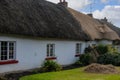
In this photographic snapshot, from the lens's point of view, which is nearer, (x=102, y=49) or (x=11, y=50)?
(x=11, y=50)

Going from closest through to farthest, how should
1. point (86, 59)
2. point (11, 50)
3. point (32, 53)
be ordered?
point (11, 50), point (32, 53), point (86, 59)

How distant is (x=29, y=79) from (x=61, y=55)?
10.1m

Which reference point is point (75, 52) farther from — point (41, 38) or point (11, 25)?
point (11, 25)

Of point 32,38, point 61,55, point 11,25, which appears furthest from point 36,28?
point 61,55

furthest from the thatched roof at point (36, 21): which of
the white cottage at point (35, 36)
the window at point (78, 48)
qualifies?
the window at point (78, 48)

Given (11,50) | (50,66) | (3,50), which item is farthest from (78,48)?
(3,50)

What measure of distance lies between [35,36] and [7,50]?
2.79m

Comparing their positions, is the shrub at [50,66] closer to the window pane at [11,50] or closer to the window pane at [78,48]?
the window pane at [11,50]

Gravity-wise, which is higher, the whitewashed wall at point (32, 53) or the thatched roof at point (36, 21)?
the thatched roof at point (36, 21)

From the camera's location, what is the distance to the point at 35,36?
20750 millimetres

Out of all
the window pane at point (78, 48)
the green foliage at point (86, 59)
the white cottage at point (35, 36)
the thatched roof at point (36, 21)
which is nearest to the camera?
the white cottage at point (35, 36)

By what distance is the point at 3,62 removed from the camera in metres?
18.2

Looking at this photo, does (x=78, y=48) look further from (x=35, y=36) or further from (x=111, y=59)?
(x=35, y=36)

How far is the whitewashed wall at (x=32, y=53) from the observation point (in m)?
19.5
